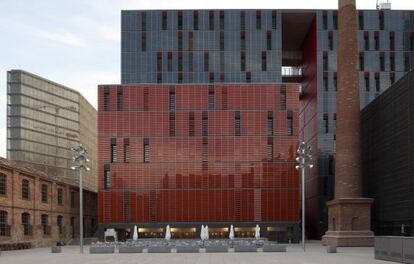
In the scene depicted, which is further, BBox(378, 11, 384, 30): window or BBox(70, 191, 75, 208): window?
BBox(378, 11, 384, 30): window

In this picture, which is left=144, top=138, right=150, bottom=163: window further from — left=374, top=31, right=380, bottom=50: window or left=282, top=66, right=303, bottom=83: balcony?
left=374, top=31, right=380, bottom=50: window

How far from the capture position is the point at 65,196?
250ft

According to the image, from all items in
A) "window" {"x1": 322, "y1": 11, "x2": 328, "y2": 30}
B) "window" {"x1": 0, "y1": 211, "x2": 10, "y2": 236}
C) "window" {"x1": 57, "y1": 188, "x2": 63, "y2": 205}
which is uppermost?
"window" {"x1": 322, "y1": 11, "x2": 328, "y2": 30}

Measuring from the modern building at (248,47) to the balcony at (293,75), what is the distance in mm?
11203

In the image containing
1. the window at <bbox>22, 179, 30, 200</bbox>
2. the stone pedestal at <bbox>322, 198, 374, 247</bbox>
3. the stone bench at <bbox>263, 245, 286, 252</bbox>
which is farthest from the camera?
the window at <bbox>22, 179, 30, 200</bbox>

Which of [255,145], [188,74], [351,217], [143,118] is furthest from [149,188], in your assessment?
[351,217]

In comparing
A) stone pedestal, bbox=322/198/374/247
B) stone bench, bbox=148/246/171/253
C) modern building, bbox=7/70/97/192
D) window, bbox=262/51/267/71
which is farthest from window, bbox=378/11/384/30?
modern building, bbox=7/70/97/192

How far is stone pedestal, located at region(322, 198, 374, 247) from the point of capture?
56562 millimetres

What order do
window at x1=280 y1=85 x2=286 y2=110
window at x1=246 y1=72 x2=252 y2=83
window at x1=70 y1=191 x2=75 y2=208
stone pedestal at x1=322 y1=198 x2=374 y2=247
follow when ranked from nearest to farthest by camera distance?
stone pedestal at x1=322 y1=198 x2=374 y2=247 < window at x1=280 y1=85 x2=286 y2=110 < window at x1=70 y1=191 x2=75 y2=208 < window at x1=246 y1=72 x2=252 y2=83

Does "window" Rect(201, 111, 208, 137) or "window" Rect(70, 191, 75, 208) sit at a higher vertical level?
"window" Rect(201, 111, 208, 137)

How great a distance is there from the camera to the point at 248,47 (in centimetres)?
9025


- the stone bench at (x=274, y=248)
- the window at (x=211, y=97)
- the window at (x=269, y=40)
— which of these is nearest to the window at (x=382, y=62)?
the window at (x=269, y=40)

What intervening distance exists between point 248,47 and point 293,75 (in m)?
16.6

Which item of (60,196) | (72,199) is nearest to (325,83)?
(72,199)
